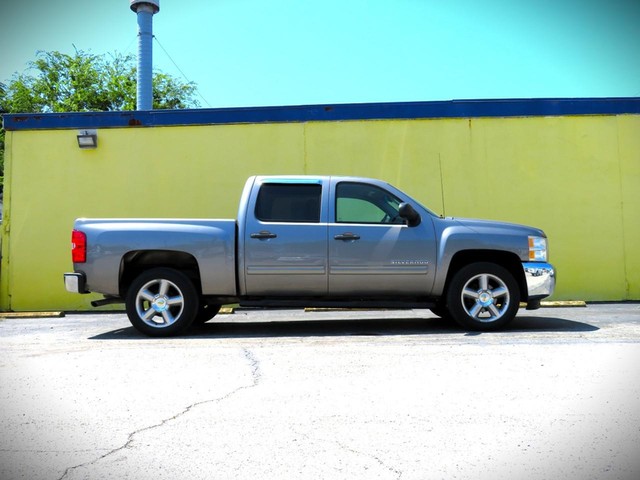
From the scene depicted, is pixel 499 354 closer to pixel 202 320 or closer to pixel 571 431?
pixel 571 431

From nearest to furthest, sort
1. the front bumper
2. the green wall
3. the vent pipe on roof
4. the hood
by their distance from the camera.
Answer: the front bumper → the hood → the green wall → the vent pipe on roof

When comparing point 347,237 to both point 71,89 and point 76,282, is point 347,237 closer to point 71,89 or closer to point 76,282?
point 76,282

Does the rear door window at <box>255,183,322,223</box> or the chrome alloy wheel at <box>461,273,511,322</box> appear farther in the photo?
the rear door window at <box>255,183,322,223</box>

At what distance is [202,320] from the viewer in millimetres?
8633

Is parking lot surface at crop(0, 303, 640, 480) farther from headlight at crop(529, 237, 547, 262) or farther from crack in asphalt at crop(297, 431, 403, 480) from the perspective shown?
headlight at crop(529, 237, 547, 262)

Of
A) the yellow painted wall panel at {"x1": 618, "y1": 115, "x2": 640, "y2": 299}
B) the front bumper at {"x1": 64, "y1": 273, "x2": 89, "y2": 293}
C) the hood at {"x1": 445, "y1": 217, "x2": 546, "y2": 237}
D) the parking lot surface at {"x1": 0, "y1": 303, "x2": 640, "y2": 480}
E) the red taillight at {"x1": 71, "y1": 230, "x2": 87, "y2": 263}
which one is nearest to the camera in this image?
the parking lot surface at {"x1": 0, "y1": 303, "x2": 640, "y2": 480}

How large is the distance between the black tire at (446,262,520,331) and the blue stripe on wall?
4853mm

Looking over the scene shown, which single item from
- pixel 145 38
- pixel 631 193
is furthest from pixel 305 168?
pixel 145 38

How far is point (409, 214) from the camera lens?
7395 millimetres

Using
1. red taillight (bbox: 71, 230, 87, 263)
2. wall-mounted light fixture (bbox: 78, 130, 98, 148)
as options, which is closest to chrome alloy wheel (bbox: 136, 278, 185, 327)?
red taillight (bbox: 71, 230, 87, 263)

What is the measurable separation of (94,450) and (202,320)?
526 cm

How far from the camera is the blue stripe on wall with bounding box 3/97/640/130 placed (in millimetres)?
11484

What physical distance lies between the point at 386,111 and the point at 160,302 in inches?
235

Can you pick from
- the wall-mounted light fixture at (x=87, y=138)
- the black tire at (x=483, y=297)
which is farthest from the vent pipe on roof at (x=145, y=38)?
the black tire at (x=483, y=297)
